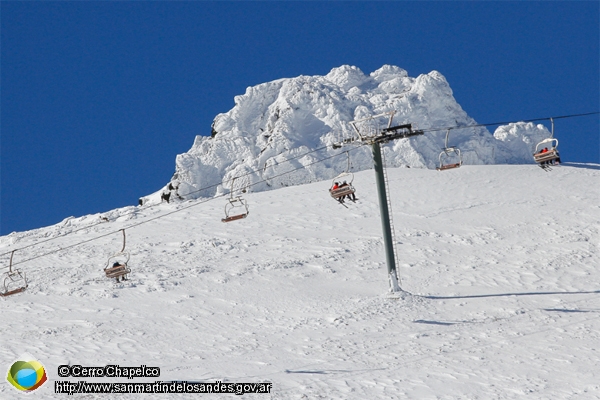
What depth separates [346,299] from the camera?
27.3m

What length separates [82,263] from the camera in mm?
37719

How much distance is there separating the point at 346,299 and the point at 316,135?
47.8 meters

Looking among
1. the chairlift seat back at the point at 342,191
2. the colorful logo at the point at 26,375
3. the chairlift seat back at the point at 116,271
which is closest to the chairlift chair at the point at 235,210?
the chairlift seat back at the point at 342,191

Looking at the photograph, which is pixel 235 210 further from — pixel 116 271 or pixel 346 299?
pixel 116 271

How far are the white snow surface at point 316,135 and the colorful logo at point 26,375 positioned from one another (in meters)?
45.3

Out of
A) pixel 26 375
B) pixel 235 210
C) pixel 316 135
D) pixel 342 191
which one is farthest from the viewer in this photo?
pixel 316 135

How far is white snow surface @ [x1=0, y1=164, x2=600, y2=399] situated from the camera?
723 inches

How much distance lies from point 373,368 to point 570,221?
2365 centimetres

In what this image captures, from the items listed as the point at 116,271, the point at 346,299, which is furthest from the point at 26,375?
the point at 346,299

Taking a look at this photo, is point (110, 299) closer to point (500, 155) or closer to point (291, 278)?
point (291, 278)

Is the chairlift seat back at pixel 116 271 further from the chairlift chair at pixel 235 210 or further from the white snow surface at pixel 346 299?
the chairlift chair at pixel 235 210

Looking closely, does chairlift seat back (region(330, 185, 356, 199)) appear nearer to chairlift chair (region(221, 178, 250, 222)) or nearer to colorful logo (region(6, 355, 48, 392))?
chairlift chair (region(221, 178, 250, 222))

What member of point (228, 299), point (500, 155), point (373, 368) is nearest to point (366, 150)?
point (500, 155)

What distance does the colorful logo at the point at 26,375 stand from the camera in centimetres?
1770
